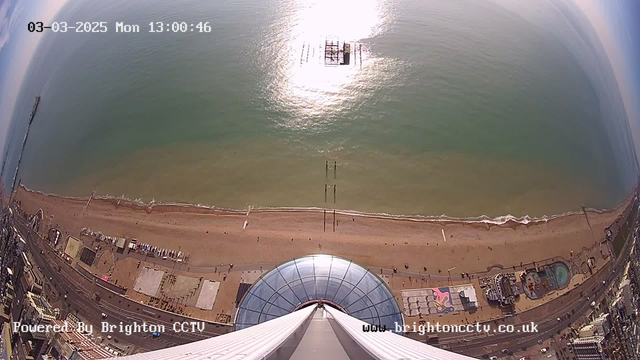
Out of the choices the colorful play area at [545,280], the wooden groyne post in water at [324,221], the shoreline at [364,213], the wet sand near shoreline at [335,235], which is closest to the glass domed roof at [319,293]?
the wet sand near shoreline at [335,235]

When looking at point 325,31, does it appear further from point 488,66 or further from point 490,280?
point 490,280

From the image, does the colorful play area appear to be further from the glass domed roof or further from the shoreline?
the glass domed roof

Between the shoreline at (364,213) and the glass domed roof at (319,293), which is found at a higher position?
the shoreline at (364,213)

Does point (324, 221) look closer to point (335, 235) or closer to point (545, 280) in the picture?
point (335, 235)

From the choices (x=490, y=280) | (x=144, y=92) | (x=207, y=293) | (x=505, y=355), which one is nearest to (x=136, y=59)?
(x=144, y=92)

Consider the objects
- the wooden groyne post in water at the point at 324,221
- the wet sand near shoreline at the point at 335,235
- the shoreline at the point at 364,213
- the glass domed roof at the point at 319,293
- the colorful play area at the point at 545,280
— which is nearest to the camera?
the glass domed roof at the point at 319,293

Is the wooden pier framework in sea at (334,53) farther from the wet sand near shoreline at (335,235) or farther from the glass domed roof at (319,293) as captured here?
the glass domed roof at (319,293)
